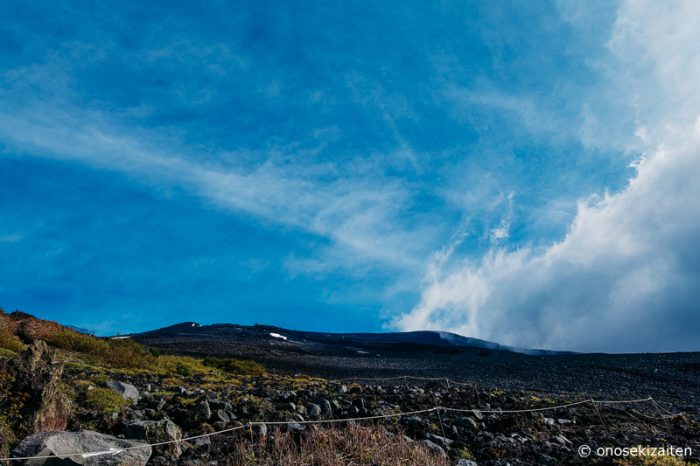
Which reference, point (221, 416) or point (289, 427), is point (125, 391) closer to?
point (221, 416)

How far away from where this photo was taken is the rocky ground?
805 centimetres

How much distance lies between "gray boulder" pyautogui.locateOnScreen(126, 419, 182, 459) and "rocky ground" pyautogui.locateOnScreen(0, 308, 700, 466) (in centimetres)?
2

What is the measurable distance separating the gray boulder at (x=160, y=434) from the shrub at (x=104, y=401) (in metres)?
2.36

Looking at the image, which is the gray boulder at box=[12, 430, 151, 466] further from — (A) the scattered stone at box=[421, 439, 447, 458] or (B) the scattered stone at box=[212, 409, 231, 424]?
(A) the scattered stone at box=[421, 439, 447, 458]

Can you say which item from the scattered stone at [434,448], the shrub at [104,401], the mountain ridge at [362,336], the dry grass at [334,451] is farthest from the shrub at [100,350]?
the mountain ridge at [362,336]

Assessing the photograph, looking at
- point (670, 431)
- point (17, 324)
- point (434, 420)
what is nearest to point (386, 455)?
point (434, 420)

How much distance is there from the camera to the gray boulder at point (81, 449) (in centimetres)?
750

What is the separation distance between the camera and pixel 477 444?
33.2 ft

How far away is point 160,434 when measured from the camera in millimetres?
8766

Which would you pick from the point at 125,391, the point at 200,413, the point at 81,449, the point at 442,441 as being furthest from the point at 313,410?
the point at 125,391

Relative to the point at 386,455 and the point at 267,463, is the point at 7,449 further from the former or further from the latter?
the point at 386,455

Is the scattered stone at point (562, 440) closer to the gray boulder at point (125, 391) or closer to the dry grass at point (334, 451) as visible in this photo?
the dry grass at point (334, 451)

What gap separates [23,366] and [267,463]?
17.2 ft

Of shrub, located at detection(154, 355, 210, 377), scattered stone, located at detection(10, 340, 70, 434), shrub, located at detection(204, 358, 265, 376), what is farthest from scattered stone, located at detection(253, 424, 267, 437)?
shrub, located at detection(204, 358, 265, 376)
